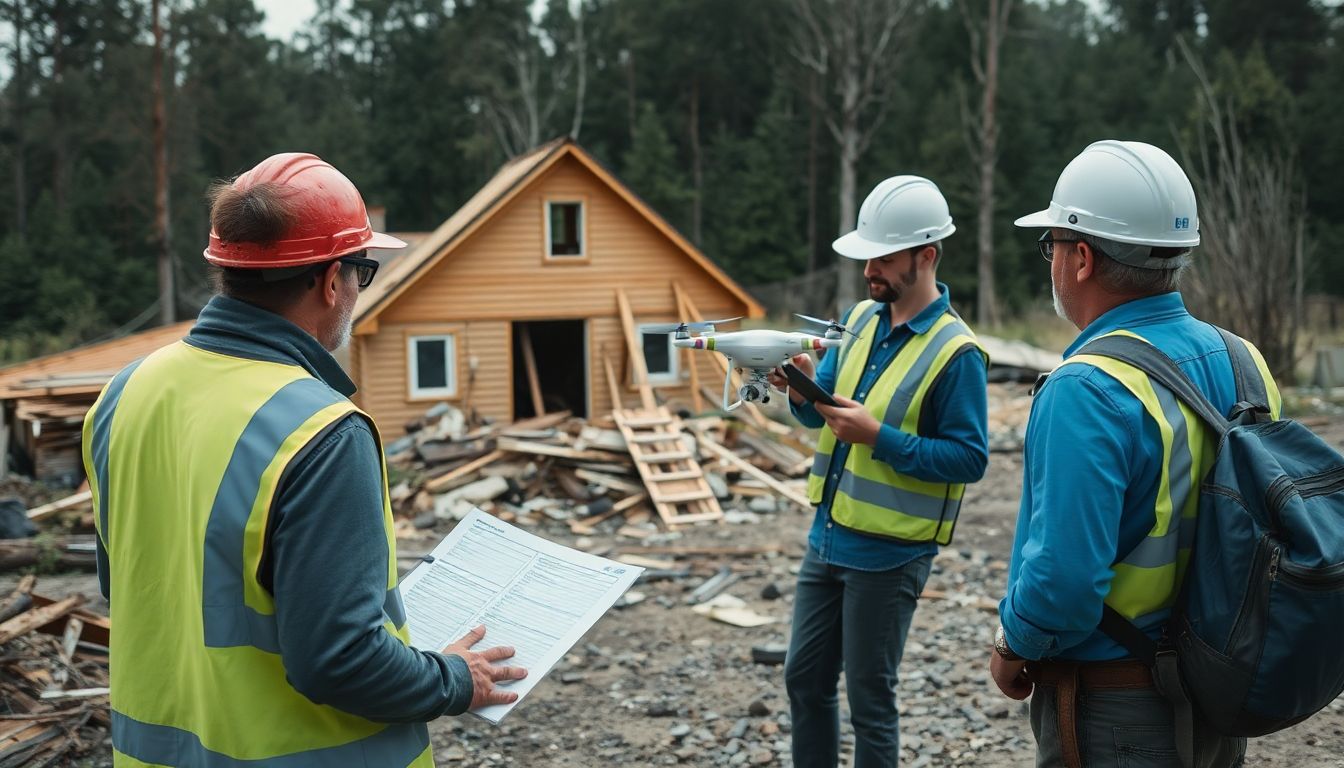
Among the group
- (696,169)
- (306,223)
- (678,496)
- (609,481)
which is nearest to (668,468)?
(609,481)

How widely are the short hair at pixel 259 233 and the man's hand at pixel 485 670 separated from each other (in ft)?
2.67

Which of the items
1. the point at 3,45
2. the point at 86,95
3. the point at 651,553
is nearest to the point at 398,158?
the point at 86,95

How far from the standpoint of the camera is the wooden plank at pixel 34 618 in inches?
210

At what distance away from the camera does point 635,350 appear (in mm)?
15711

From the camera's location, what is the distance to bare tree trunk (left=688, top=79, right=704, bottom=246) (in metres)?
43.1

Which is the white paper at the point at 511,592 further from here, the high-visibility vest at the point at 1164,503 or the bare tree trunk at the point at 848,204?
the bare tree trunk at the point at 848,204

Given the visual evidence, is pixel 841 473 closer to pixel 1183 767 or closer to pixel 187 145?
pixel 1183 767

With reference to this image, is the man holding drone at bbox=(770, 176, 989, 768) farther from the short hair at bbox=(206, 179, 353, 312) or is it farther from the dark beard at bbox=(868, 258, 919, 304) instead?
the short hair at bbox=(206, 179, 353, 312)

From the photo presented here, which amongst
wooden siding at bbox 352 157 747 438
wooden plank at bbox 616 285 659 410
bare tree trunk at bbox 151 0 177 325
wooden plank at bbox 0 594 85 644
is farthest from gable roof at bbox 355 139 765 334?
bare tree trunk at bbox 151 0 177 325

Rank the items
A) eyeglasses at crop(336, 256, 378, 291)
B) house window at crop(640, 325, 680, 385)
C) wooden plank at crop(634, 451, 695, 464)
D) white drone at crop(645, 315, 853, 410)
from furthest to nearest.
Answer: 1. house window at crop(640, 325, 680, 385)
2. wooden plank at crop(634, 451, 695, 464)
3. white drone at crop(645, 315, 853, 410)
4. eyeglasses at crop(336, 256, 378, 291)

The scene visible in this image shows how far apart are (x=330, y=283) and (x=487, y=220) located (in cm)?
1359

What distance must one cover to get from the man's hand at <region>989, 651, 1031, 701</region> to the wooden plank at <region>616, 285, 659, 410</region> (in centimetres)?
1192

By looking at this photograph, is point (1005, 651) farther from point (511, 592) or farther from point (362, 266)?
point (362, 266)

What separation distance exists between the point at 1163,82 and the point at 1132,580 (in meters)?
45.9
